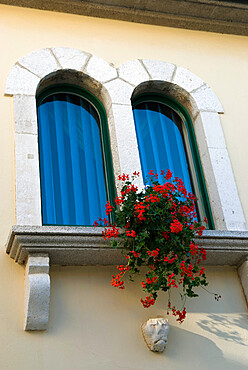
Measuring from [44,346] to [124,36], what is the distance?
3457 mm

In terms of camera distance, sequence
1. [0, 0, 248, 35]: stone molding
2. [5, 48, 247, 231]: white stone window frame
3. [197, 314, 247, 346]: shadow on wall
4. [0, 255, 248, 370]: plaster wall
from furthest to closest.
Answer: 1. [0, 0, 248, 35]: stone molding
2. [5, 48, 247, 231]: white stone window frame
3. [197, 314, 247, 346]: shadow on wall
4. [0, 255, 248, 370]: plaster wall

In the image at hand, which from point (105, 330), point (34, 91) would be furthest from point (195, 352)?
point (34, 91)

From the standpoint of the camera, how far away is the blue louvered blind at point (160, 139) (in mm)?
5980

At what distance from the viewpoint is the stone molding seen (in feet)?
20.9

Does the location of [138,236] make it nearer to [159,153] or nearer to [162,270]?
[162,270]

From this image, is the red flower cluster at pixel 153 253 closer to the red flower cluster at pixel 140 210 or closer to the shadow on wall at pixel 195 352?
the red flower cluster at pixel 140 210

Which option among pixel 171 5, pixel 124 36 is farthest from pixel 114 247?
pixel 171 5

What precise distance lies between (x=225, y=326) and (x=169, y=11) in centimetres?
349

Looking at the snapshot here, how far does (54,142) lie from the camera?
19.0 ft

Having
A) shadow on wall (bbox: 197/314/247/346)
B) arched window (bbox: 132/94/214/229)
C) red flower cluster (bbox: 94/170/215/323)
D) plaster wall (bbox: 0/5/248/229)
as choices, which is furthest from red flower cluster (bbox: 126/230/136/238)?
plaster wall (bbox: 0/5/248/229)

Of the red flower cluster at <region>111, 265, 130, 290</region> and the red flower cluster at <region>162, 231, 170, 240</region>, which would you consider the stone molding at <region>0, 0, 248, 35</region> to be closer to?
the red flower cluster at <region>162, 231, 170, 240</region>

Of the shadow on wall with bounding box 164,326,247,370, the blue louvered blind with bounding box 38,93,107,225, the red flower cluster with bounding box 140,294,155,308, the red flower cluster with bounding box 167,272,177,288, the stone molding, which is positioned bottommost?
the shadow on wall with bounding box 164,326,247,370

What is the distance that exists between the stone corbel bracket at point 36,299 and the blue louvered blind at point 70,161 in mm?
741

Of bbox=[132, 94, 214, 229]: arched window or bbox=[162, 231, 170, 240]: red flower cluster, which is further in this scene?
bbox=[132, 94, 214, 229]: arched window
